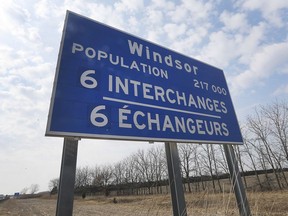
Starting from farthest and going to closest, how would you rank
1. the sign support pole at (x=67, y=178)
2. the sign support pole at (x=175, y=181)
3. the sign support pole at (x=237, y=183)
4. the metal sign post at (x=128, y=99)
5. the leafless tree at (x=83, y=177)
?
the leafless tree at (x=83, y=177)
the sign support pole at (x=237, y=183)
the sign support pole at (x=175, y=181)
the metal sign post at (x=128, y=99)
the sign support pole at (x=67, y=178)

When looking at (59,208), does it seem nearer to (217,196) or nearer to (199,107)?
(217,196)

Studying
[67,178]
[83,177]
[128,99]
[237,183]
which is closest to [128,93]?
[128,99]

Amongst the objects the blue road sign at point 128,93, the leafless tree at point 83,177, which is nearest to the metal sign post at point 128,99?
the blue road sign at point 128,93

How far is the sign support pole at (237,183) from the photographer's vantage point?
2.87 m

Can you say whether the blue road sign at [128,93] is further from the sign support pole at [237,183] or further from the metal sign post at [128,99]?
the sign support pole at [237,183]

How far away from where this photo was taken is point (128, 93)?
244cm

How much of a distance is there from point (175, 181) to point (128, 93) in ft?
4.30

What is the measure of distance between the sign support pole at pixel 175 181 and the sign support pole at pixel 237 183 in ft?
2.72

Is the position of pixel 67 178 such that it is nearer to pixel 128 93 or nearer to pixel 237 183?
pixel 128 93

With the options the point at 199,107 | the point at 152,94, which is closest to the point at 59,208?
the point at 152,94

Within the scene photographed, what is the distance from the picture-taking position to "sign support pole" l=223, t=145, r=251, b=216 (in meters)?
2.87

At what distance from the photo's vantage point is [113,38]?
2785 millimetres

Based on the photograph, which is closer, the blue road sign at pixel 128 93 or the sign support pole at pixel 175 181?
the blue road sign at pixel 128 93

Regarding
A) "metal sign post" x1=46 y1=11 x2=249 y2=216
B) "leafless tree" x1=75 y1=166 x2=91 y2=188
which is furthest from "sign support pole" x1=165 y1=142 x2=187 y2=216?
"leafless tree" x1=75 y1=166 x2=91 y2=188
